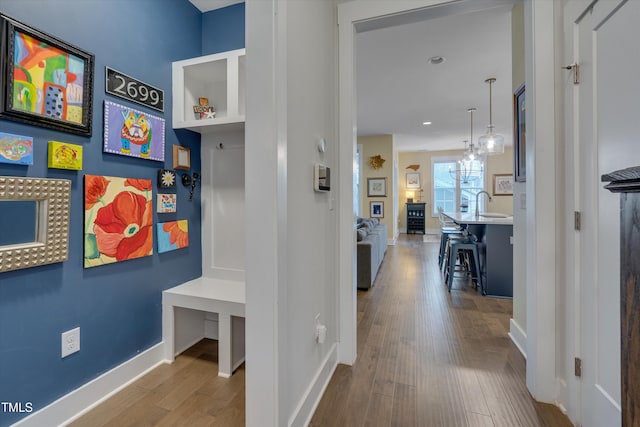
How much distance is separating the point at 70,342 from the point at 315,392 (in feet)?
4.24

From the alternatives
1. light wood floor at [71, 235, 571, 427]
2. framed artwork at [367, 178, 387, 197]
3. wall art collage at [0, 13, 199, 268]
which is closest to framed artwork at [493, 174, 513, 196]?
A: framed artwork at [367, 178, 387, 197]

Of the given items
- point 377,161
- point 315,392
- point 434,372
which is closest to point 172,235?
point 315,392

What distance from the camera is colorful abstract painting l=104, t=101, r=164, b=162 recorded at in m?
1.70

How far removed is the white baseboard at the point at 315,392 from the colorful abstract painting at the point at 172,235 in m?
1.30

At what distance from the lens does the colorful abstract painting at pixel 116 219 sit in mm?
1612

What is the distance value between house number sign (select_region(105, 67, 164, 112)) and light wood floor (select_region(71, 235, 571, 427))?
5.73ft

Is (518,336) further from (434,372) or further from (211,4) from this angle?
(211,4)

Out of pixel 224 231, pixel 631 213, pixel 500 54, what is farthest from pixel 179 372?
pixel 500 54

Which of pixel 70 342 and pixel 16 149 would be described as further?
pixel 70 342

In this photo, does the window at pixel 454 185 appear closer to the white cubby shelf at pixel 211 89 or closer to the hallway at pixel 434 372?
the hallway at pixel 434 372

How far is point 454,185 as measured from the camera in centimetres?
964

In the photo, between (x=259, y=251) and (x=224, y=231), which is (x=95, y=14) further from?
(x=259, y=251)

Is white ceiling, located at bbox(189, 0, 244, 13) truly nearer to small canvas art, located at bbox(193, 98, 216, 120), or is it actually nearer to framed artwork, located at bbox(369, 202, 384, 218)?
small canvas art, located at bbox(193, 98, 216, 120)

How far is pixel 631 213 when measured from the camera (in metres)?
0.58
